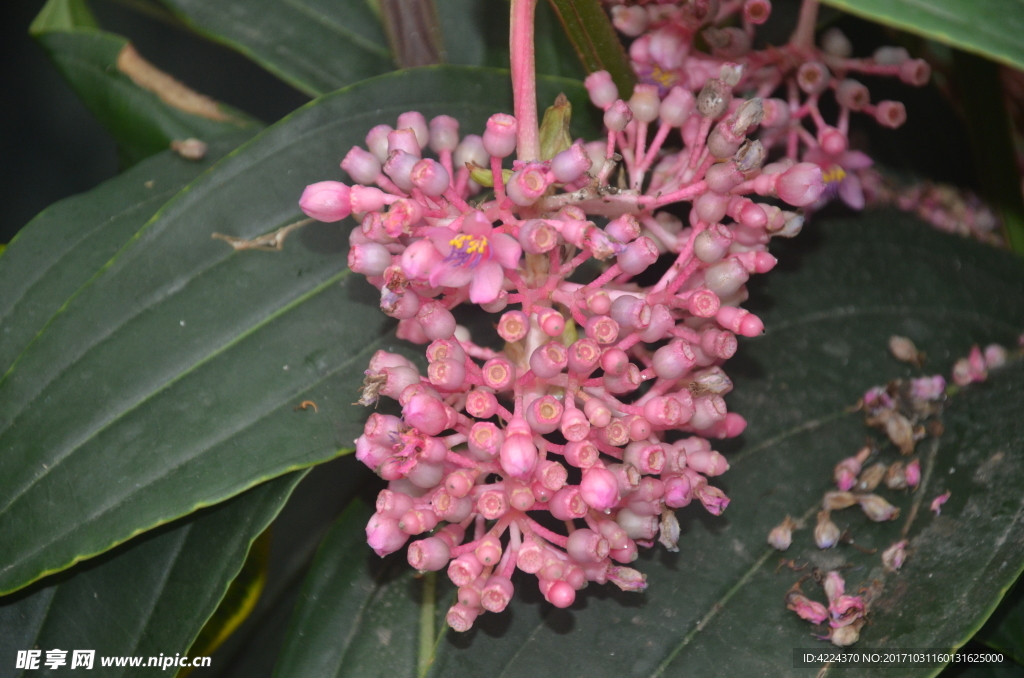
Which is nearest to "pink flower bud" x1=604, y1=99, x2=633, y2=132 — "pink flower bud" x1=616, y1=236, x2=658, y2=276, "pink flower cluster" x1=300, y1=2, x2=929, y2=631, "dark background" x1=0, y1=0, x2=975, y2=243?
"pink flower cluster" x1=300, y1=2, x2=929, y2=631

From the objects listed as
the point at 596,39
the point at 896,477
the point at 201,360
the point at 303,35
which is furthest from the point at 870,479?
the point at 303,35

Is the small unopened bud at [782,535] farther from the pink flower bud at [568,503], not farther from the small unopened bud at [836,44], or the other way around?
the small unopened bud at [836,44]

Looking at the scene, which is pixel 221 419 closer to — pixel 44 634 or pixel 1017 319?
pixel 44 634

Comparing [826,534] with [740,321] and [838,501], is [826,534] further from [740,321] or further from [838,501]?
[740,321]

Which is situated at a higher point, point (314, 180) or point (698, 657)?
point (314, 180)

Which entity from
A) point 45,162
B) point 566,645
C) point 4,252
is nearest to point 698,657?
point 566,645
